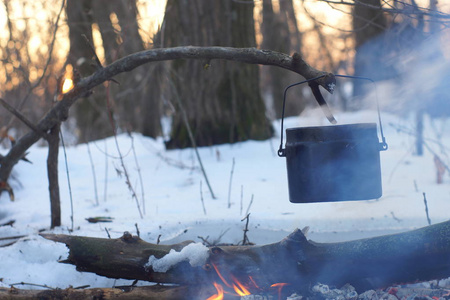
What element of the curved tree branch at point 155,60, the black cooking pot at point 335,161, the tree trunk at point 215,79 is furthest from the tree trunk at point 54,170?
the tree trunk at point 215,79

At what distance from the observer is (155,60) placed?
9.18 ft

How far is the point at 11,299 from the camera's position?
2.27m

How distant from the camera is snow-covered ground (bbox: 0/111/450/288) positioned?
2889mm

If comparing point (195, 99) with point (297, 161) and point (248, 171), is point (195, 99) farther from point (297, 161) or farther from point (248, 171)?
point (297, 161)

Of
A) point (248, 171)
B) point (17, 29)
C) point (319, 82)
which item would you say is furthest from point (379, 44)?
point (17, 29)

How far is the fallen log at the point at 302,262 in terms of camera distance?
2.16 m

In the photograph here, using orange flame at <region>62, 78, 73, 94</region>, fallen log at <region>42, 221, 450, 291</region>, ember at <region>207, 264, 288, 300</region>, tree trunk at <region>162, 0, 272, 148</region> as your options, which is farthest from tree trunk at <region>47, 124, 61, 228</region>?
tree trunk at <region>162, 0, 272, 148</region>

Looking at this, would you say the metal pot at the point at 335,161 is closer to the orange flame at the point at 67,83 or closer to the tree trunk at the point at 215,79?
the orange flame at the point at 67,83

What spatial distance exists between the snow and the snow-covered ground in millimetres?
595

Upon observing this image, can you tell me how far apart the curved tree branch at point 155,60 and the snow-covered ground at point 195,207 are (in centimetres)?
66

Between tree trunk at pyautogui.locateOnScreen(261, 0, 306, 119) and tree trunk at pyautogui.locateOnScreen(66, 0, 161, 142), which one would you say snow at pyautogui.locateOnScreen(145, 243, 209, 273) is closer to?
tree trunk at pyautogui.locateOnScreen(66, 0, 161, 142)

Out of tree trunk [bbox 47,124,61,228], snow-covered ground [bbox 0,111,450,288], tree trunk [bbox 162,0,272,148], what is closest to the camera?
snow-covered ground [bbox 0,111,450,288]

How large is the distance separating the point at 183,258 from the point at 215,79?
3818 millimetres

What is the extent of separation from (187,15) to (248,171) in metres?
2.32
